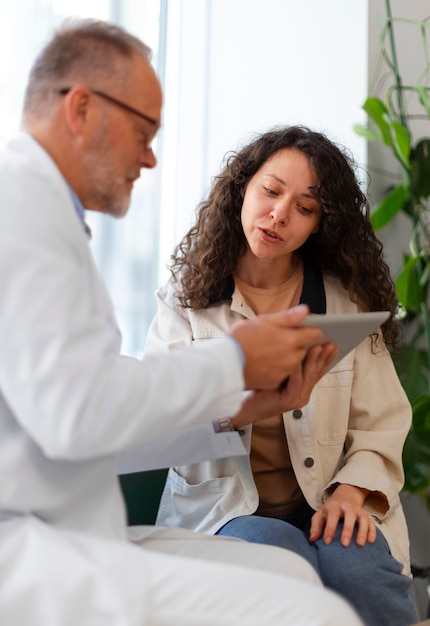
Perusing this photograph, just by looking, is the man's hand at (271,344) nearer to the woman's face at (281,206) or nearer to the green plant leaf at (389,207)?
the woman's face at (281,206)

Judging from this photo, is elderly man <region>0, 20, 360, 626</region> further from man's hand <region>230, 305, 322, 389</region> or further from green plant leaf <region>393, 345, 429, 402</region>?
green plant leaf <region>393, 345, 429, 402</region>

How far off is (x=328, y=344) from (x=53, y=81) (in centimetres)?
62

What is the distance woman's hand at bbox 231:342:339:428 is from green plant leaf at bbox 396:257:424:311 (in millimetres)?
975

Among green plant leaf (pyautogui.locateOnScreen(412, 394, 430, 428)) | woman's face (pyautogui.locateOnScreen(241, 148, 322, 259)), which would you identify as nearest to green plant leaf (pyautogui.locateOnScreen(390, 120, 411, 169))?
woman's face (pyautogui.locateOnScreen(241, 148, 322, 259))

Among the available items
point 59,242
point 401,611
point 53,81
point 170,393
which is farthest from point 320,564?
point 53,81

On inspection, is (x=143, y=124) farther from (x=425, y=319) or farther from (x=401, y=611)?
(x=425, y=319)

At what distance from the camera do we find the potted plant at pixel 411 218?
2385 millimetres

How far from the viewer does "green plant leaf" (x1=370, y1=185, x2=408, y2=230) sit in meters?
2.45

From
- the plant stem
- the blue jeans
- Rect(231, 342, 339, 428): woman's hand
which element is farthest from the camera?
the plant stem

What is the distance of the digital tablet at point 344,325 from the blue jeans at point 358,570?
37 cm

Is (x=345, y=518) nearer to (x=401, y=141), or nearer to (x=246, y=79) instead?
(x=401, y=141)

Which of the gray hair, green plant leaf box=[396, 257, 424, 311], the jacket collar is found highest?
the gray hair

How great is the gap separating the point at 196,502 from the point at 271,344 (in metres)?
0.74

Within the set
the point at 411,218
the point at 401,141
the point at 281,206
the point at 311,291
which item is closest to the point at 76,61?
the point at 281,206
